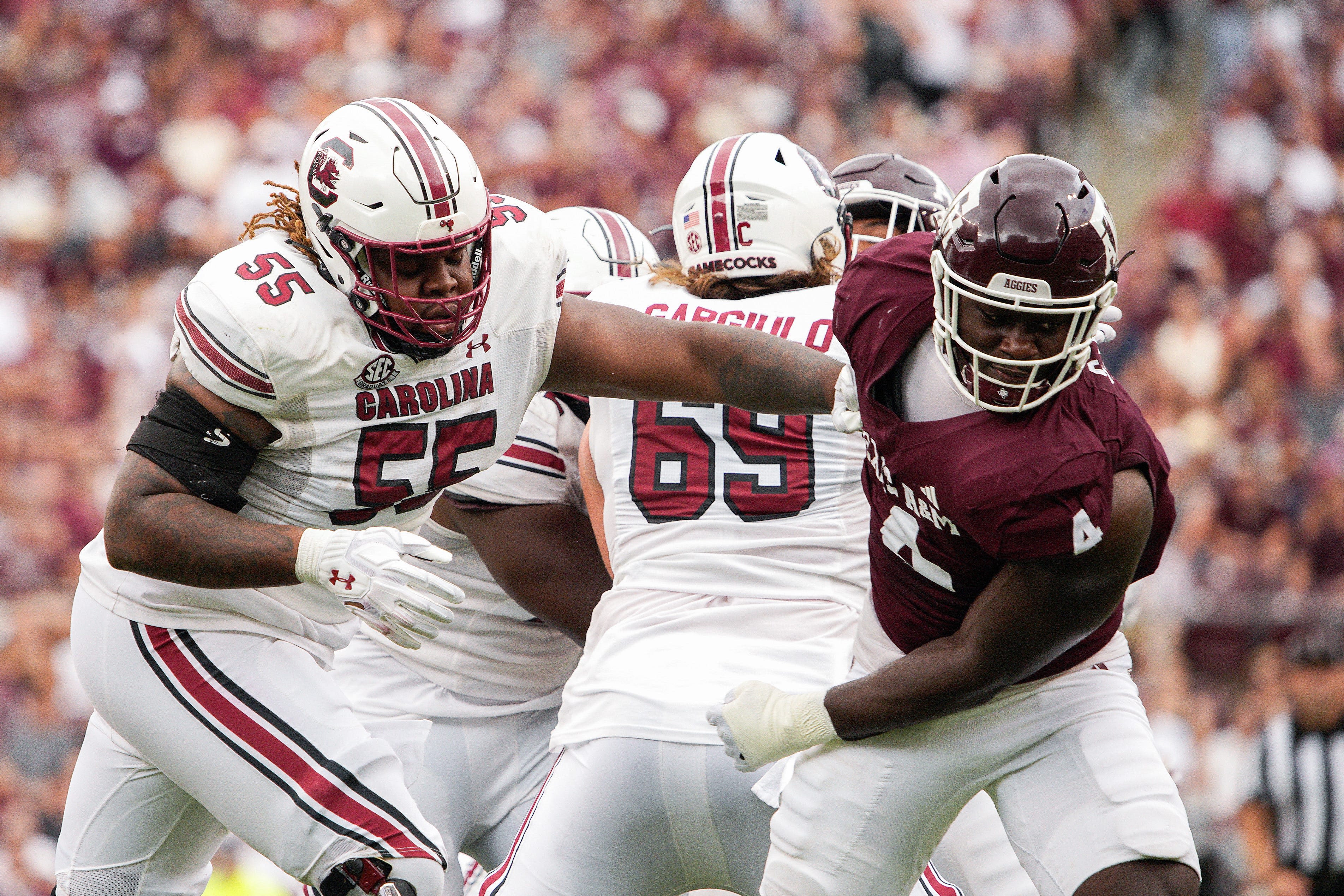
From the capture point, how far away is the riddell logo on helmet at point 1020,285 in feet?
8.18

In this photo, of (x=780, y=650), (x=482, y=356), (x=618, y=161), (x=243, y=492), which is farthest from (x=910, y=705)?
(x=618, y=161)

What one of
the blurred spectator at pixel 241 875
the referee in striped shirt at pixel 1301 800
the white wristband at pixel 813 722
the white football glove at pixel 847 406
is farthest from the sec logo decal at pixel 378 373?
the referee in striped shirt at pixel 1301 800

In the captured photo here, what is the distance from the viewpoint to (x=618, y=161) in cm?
1035

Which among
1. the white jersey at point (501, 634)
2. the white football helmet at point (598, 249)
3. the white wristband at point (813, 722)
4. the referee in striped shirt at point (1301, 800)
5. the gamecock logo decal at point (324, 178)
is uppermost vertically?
the gamecock logo decal at point (324, 178)

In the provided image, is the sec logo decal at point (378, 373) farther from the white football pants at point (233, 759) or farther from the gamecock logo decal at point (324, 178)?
the white football pants at point (233, 759)

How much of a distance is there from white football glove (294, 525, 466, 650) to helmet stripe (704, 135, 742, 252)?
1164 mm

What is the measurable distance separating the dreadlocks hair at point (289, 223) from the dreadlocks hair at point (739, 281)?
83 centimetres

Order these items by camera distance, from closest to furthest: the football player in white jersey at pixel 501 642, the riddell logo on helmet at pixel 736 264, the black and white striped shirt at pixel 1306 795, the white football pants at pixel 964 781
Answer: the white football pants at pixel 964 781 < the riddell logo on helmet at pixel 736 264 < the football player in white jersey at pixel 501 642 < the black and white striped shirt at pixel 1306 795

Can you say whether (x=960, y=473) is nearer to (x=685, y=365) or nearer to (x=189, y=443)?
(x=685, y=365)

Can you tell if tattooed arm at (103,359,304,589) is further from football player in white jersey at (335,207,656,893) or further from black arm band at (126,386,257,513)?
football player in white jersey at (335,207,656,893)

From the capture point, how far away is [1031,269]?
249 centimetres

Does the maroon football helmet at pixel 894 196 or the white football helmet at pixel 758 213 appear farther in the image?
the maroon football helmet at pixel 894 196

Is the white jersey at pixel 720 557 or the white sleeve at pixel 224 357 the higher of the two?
the white sleeve at pixel 224 357

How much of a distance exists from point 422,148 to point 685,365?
0.68 metres
